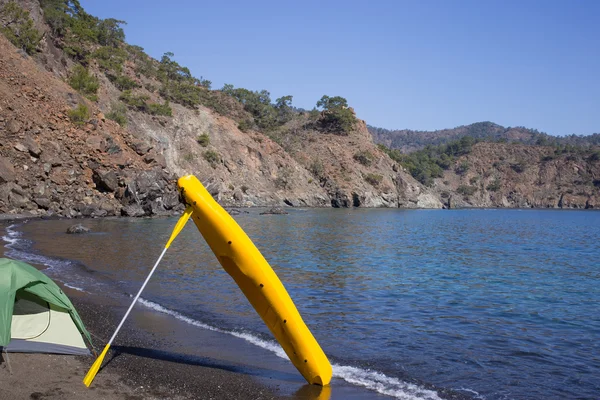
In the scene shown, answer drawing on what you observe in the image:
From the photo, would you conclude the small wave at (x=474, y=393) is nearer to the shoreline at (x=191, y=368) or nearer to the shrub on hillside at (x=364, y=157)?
the shoreline at (x=191, y=368)

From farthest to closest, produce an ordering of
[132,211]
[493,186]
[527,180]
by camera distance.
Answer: [527,180] < [493,186] < [132,211]

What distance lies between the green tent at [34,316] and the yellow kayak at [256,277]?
2.97 metres

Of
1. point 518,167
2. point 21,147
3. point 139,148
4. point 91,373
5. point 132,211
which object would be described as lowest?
point 132,211

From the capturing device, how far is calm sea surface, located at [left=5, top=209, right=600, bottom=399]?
9383 millimetres

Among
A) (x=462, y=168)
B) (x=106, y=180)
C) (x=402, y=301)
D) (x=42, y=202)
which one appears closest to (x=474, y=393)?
(x=402, y=301)

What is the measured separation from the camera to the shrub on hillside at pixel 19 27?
51569 millimetres

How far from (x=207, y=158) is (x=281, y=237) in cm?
4215

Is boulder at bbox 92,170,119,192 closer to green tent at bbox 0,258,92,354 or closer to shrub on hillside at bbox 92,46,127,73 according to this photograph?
shrub on hillside at bbox 92,46,127,73

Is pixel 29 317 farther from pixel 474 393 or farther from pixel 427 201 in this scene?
pixel 427 201

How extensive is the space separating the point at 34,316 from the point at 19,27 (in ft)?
176

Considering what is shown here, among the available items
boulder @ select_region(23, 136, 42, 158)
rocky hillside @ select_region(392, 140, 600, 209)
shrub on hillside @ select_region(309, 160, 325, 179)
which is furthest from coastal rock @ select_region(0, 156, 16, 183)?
rocky hillside @ select_region(392, 140, 600, 209)

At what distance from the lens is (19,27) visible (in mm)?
52594

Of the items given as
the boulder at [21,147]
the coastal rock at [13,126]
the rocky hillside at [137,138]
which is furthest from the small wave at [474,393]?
the coastal rock at [13,126]

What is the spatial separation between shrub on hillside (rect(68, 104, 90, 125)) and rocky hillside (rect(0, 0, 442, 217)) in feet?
0.30
